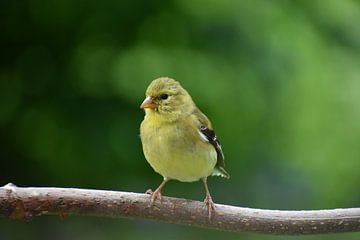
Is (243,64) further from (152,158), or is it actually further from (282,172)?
(152,158)

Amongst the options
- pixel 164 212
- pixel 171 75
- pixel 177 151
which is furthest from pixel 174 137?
pixel 171 75

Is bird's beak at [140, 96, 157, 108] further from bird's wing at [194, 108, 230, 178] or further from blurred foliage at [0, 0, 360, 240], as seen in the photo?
blurred foliage at [0, 0, 360, 240]

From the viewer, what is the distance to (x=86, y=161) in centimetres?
646

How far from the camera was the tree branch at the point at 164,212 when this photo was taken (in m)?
3.39

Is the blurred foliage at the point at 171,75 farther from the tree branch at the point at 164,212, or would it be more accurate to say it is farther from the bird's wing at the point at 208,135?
the tree branch at the point at 164,212

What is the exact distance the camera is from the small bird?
4.07 m

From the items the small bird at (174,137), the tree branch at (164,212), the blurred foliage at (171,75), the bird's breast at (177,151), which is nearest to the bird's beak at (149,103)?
the small bird at (174,137)

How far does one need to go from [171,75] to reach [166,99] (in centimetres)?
198

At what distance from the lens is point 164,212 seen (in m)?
3.68

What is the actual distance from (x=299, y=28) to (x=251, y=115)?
834mm

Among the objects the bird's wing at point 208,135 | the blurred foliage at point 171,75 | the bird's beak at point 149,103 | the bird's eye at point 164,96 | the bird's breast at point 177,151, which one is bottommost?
the bird's breast at point 177,151

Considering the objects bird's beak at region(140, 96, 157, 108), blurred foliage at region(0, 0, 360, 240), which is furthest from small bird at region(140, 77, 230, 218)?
blurred foliage at region(0, 0, 360, 240)

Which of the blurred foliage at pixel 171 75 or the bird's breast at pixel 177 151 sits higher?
the blurred foliage at pixel 171 75

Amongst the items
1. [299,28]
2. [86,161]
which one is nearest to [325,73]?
[299,28]
